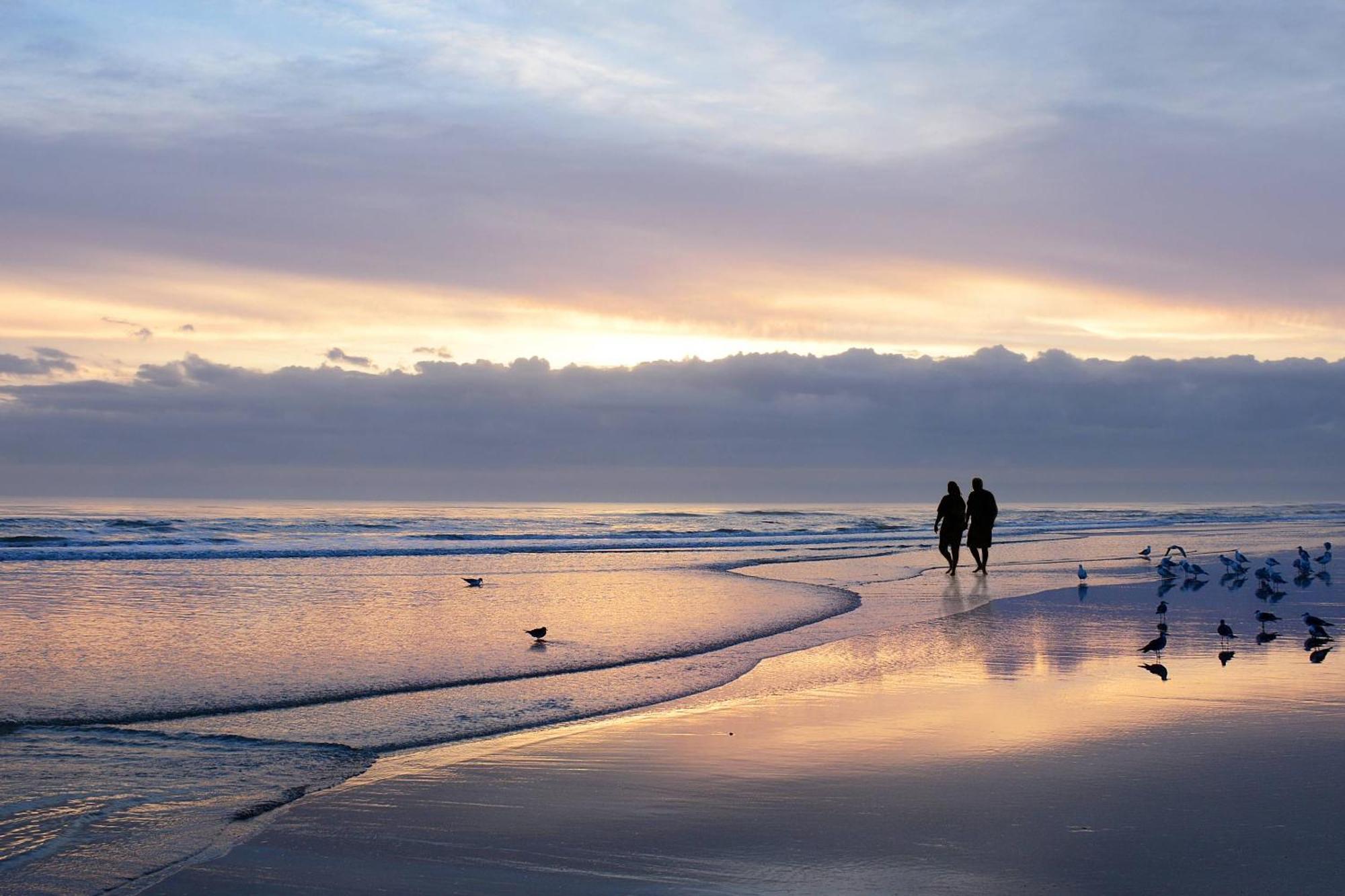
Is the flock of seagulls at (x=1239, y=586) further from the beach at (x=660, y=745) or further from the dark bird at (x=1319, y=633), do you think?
the beach at (x=660, y=745)

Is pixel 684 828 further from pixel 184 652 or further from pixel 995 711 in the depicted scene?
pixel 184 652

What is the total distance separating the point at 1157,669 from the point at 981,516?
13.3 metres

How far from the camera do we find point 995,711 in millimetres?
7668

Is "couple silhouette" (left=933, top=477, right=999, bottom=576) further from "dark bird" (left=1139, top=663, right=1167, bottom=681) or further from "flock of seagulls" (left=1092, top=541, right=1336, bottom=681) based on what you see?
"dark bird" (left=1139, top=663, right=1167, bottom=681)

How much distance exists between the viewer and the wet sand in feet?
14.6

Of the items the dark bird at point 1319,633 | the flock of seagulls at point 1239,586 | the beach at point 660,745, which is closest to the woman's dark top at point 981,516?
the flock of seagulls at point 1239,586

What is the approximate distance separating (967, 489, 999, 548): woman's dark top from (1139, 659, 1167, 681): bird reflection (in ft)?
41.6

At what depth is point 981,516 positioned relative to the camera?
22.3m

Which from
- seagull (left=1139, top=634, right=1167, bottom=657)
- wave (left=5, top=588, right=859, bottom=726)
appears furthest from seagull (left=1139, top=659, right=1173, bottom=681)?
wave (left=5, top=588, right=859, bottom=726)

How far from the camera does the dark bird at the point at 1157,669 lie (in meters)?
9.02

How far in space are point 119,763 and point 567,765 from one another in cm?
251

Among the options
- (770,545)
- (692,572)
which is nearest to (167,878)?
(692,572)

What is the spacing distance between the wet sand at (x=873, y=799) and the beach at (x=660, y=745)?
24 millimetres

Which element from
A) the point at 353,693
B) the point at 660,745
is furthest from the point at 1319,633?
the point at 353,693
